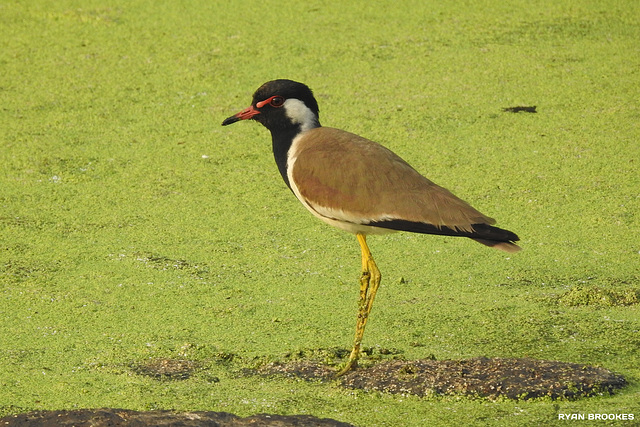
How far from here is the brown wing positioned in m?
2.54

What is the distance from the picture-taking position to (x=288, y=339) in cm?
285

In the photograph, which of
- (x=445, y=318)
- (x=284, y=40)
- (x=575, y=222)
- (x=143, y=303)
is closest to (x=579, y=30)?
(x=284, y=40)

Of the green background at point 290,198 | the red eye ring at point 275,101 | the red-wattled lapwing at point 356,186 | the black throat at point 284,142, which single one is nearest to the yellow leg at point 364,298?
the red-wattled lapwing at point 356,186

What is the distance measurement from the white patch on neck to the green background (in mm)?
611

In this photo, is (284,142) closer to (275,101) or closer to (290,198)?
(275,101)

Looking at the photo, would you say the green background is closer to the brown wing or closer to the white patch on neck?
the brown wing

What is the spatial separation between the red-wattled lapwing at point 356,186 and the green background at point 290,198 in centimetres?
39

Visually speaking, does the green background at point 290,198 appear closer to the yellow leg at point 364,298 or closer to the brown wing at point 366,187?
the yellow leg at point 364,298

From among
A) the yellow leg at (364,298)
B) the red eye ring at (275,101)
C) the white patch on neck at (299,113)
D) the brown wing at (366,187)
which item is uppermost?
the red eye ring at (275,101)

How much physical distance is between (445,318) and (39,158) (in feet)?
7.07

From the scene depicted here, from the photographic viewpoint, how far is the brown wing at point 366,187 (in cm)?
254

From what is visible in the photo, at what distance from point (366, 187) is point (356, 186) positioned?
0.09ft

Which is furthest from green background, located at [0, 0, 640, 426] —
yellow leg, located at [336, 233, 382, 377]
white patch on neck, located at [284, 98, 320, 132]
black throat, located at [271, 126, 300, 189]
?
white patch on neck, located at [284, 98, 320, 132]

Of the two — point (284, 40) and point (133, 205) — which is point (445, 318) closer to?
point (133, 205)
